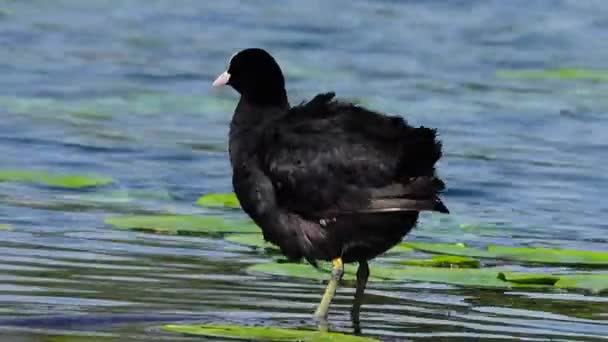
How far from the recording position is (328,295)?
8969mm

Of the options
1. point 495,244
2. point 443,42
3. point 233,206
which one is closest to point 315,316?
point 495,244

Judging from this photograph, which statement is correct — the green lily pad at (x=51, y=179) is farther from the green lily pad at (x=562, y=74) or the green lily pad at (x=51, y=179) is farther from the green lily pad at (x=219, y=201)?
the green lily pad at (x=562, y=74)

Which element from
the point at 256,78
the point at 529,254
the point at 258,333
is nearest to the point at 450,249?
the point at 529,254

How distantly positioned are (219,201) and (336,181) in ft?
14.3

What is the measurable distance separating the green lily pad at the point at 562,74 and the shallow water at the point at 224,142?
24 centimetres

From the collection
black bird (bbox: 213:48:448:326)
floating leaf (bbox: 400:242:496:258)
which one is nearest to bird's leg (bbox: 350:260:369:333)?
black bird (bbox: 213:48:448:326)

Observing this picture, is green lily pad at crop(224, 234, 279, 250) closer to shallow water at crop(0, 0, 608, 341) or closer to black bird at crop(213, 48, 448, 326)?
shallow water at crop(0, 0, 608, 341)

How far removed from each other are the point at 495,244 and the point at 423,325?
336 cm

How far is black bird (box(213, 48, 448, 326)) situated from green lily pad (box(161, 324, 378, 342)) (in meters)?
0.61

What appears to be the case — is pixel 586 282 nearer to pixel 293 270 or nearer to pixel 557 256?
pixel 557 256

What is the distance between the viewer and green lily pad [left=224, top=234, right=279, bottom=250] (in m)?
11.2

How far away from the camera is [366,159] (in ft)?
29.2

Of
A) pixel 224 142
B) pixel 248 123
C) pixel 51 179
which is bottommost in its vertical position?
pixel 224 142

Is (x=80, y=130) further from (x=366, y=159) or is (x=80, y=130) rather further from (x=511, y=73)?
(x=366, y=159)
